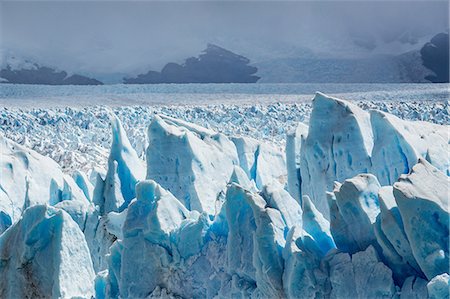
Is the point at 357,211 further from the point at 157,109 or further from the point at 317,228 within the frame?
the point at 157,109

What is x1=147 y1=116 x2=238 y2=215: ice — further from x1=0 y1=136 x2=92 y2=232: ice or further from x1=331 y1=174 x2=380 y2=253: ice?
x1=331 y1=174 x2=380 y2=253: ice

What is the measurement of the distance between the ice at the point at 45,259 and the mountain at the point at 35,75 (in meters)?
28.5

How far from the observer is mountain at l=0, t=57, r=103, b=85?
111 ft

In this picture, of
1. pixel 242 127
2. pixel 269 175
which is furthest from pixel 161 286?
pixel 242 127

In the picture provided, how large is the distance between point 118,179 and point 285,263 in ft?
12.9

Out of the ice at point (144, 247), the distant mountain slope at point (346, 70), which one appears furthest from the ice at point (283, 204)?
the distant mountain slope at point (346, 70)

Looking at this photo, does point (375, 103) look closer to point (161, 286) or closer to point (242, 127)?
point (242, 127)

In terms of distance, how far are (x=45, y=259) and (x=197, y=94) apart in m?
19.7

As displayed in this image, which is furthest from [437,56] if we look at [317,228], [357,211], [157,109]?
[357,211]

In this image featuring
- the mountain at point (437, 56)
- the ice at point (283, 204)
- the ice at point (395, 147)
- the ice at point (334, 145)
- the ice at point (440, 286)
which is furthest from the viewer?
the mountain at point (437, 56)

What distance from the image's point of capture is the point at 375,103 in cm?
2005

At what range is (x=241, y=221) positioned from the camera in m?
5.48

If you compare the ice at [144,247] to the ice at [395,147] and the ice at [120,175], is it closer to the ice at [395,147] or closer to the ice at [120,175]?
the ice at [120,175]

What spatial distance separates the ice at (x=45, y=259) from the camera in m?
5.60
